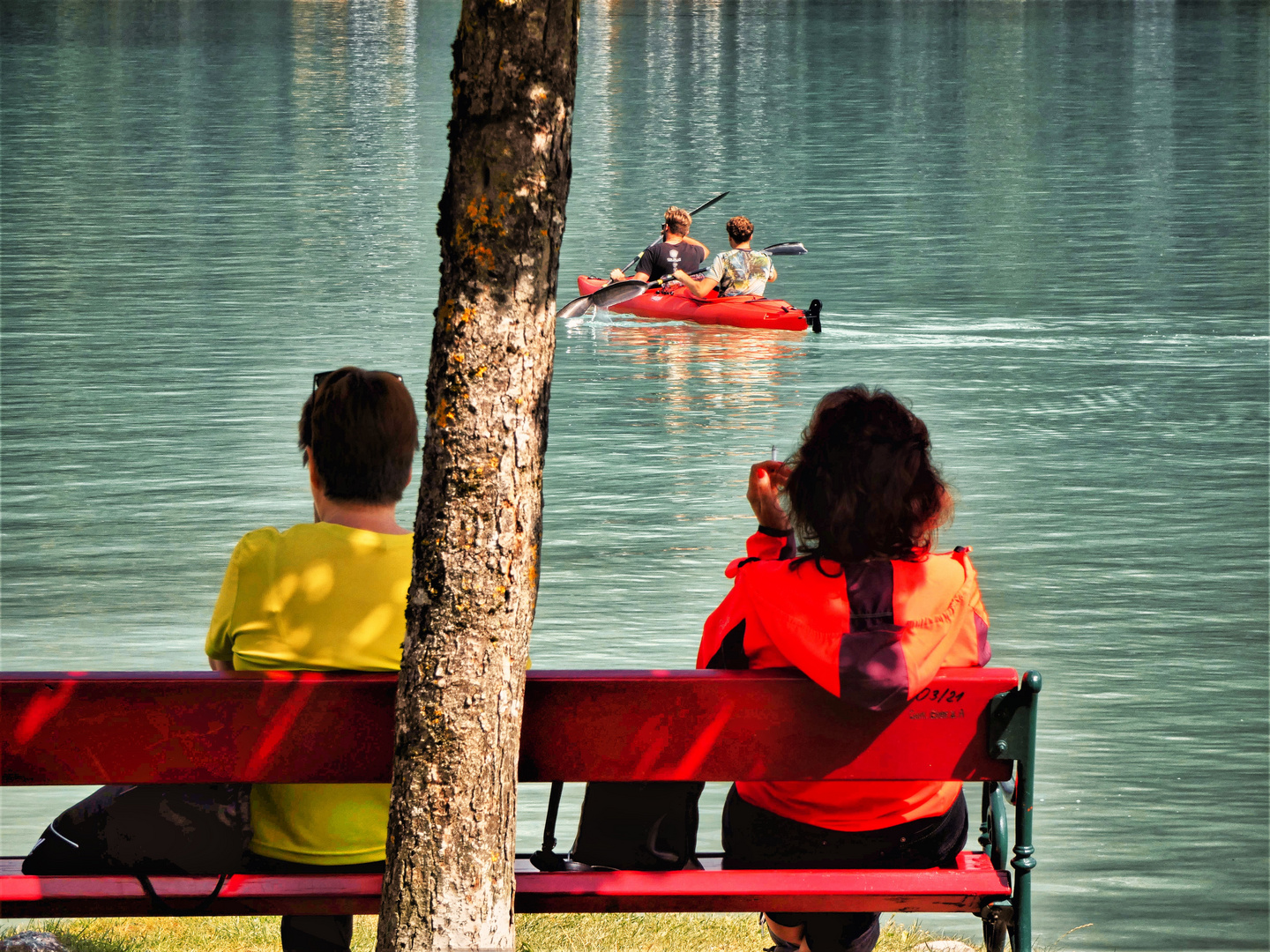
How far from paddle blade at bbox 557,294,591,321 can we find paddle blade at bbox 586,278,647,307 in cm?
7

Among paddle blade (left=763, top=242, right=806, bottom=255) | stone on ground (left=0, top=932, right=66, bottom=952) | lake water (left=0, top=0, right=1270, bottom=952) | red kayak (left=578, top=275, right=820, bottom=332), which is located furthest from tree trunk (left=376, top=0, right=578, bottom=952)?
paddle blade (left=763, top=242, right=806, bottom=255)

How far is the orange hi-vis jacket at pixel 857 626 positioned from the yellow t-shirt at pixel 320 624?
70 cm

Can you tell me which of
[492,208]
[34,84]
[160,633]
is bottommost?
[160,633]

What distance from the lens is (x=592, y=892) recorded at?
381 cm

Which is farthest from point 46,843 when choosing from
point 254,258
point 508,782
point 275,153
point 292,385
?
point 275,153

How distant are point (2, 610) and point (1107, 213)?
21230mm

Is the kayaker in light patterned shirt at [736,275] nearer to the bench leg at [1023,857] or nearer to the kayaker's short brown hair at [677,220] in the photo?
the kayaker's short brown hair at [677,220]

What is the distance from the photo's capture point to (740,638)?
385cm

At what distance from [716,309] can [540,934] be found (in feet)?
46.2

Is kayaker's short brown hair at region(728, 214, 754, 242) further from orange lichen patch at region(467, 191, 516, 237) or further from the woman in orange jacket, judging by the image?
orange lichen patch at region(467, 191, 516, 237)

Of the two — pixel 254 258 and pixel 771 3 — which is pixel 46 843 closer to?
pixel 254 258

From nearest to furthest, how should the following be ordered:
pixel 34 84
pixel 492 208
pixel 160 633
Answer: pixel 492 208 → pixel 160 633 → pixel 34 84

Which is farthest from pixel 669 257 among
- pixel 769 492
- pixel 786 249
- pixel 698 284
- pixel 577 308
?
pixel 769 492

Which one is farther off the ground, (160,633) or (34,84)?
(34,84)
